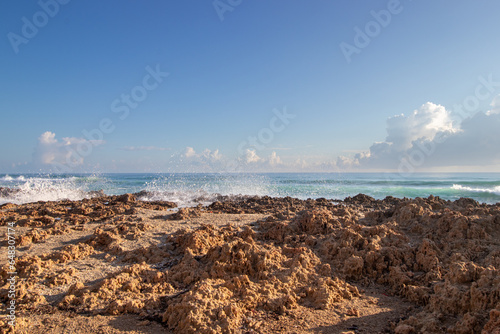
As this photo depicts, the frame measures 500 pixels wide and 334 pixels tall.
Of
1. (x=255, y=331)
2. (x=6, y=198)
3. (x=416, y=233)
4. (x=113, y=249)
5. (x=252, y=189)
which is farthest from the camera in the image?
(x=252, y=189)

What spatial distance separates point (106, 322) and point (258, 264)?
6.82 feet

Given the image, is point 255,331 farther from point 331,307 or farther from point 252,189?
point 252,189

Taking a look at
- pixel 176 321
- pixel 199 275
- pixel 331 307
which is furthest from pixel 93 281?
pixel 331 307

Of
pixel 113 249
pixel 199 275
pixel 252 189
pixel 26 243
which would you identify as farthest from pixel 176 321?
pixel 252 189

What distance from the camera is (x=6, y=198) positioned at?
53.9 feet

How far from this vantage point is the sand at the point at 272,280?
2.96m

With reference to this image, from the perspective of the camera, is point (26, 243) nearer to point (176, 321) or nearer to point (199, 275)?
point (199, 275)

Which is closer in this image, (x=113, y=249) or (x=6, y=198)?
(x=113, y=249)

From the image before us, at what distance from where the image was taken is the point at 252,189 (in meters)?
21.8

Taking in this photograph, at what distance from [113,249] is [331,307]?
4.13m

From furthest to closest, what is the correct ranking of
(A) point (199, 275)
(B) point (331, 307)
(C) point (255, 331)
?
1. (A) point (199, 275)
2. (B) point (331, 307)
3. (C) point (255, 331)

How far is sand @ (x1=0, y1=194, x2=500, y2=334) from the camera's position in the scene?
117 inches

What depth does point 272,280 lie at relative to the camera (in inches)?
151

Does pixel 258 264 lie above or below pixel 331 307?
above
